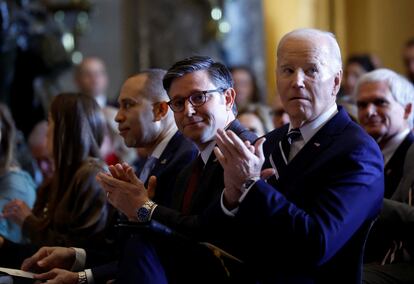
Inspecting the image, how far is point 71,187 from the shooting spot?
13.9ft

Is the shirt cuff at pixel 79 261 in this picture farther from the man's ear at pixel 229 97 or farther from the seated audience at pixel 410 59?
the seated audience at pixel 410 59

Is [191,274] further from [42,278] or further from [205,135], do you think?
[42,278]

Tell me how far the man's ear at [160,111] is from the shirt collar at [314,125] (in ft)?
3.37

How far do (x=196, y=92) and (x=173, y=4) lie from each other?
5.93 meters

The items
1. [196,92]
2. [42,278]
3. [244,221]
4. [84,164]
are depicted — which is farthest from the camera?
[84,164]

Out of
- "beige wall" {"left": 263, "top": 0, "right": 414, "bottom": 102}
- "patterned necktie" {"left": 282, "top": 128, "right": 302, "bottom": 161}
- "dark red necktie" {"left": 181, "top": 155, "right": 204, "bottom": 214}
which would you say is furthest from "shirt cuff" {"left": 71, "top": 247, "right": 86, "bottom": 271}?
"beige wall" {"left": 263, "top": 0, "right": 414, "bottom": 102}

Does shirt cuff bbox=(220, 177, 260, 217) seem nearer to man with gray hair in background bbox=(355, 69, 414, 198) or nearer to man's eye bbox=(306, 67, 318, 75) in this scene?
man's eye bbox=(306, 67, 318, 75)

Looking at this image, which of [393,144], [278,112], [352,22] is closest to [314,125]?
[393,144]

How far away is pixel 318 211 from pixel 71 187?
1.73 meters

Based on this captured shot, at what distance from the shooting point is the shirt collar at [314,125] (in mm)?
3109

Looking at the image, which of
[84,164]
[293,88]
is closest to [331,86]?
[293,88]

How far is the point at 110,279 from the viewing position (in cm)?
377

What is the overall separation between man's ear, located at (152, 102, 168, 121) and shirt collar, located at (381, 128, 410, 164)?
106 cm

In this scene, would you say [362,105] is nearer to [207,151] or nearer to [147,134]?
[147,134]
